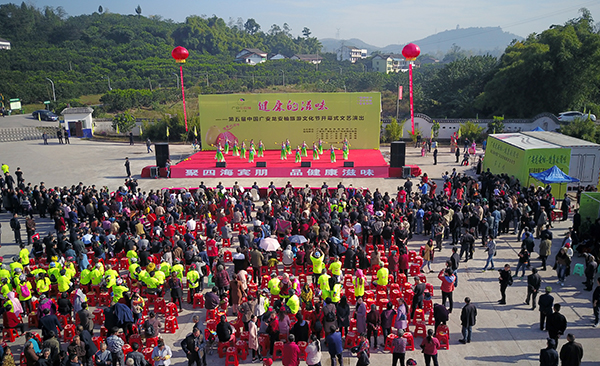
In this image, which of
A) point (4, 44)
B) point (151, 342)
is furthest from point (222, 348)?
point (4, 44)

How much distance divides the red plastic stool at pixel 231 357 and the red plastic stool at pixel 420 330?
141 inches

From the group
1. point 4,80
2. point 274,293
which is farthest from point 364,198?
point 4,80

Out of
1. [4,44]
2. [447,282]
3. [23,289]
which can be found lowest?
[23,289]

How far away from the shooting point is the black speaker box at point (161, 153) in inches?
882

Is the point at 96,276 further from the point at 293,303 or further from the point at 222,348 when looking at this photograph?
the point at 293,303

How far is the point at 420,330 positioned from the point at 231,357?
375 centimetres

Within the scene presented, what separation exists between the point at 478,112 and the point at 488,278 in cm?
3159

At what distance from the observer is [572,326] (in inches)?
367

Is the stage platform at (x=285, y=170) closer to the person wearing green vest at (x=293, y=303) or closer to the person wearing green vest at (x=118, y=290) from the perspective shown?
the person wearing green vest at (x=118, y=290)

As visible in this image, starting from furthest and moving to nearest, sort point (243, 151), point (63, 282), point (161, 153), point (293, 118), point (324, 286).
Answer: point (293, 118) → point (243, 151) → point (161, 153) → point (63, 282) → point (324, 286)

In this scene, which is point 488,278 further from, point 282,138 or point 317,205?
point 282,138

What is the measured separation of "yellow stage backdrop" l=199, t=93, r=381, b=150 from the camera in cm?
2652

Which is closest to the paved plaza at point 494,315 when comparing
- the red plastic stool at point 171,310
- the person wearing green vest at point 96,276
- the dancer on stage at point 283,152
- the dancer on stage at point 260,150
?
the red plastic stool at point 171,310

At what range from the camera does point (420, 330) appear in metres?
9.08
